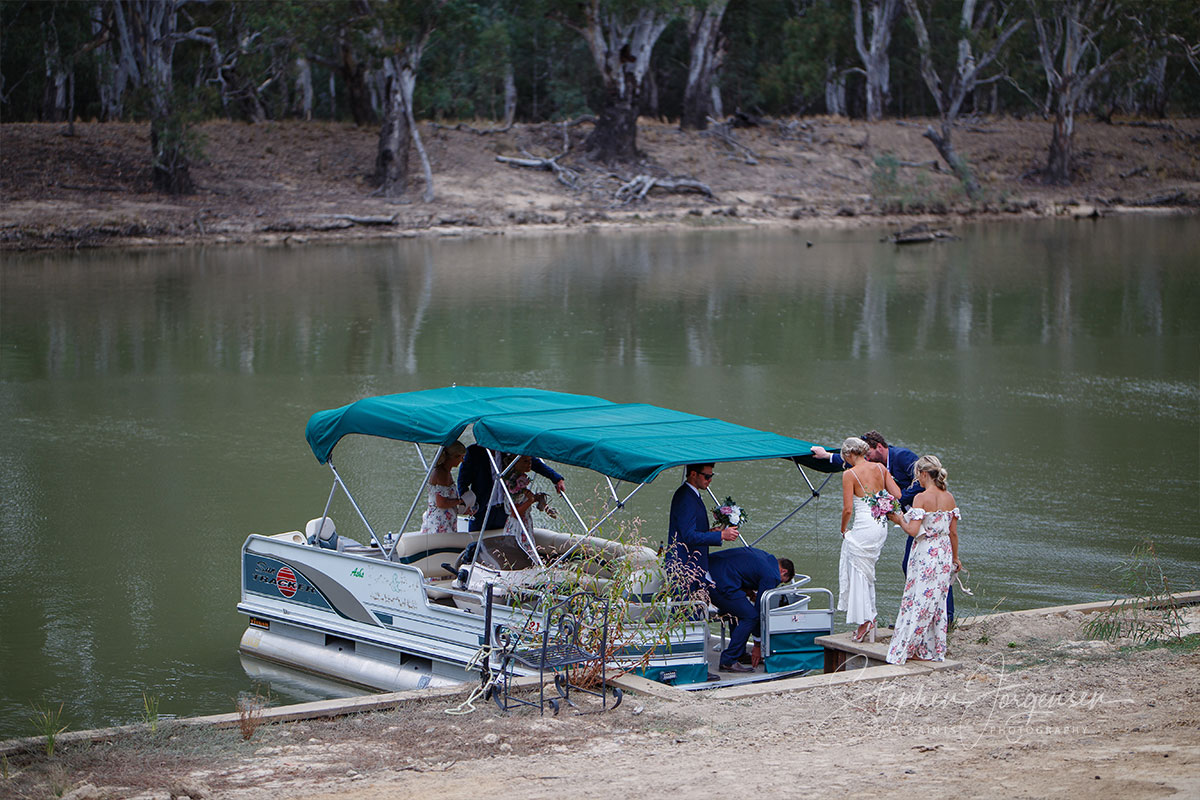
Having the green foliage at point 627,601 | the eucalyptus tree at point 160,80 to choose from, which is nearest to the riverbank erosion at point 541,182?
the eucalyptus tree at point 160,80

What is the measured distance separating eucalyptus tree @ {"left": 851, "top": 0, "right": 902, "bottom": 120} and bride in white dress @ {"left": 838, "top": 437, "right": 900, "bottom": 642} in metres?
61.4

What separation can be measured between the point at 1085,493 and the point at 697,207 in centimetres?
3853

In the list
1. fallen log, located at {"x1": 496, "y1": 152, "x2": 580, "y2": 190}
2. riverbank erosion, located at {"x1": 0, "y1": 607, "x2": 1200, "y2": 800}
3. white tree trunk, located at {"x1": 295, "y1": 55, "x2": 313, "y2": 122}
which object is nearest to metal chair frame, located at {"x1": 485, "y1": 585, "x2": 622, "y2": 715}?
riverbank erosion, located at {"x1": 0, "y1": 607, "x2": 1200, "y2": 800}

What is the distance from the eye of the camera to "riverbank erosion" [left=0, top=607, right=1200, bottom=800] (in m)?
6.89

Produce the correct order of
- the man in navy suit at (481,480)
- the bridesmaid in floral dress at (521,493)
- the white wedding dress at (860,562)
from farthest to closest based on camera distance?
1. the man in navy suit at (481,480)
2. the bridesmaid in floral dress at (521,493)
3. the white wedding dress at (860,562)

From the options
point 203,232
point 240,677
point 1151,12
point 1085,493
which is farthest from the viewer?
point 1151,12

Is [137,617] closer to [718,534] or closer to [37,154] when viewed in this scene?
[718,534]

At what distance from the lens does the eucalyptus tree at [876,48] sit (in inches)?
2665

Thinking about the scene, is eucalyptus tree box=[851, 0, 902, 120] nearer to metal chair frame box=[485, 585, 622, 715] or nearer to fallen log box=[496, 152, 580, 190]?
fallen log box=[496, 152, 580, 190]

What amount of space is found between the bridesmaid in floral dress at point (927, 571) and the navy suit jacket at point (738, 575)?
98 centimetres

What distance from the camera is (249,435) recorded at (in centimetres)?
1941

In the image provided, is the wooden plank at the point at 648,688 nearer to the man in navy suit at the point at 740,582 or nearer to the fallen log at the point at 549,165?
the man in navy suit at the point at 740,582

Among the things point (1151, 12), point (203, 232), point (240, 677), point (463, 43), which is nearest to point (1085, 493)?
point (240, 677)

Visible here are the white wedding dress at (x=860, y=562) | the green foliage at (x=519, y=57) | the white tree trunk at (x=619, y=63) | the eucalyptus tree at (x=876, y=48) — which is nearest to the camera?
the white wedding dress at (x=860, y=562)
